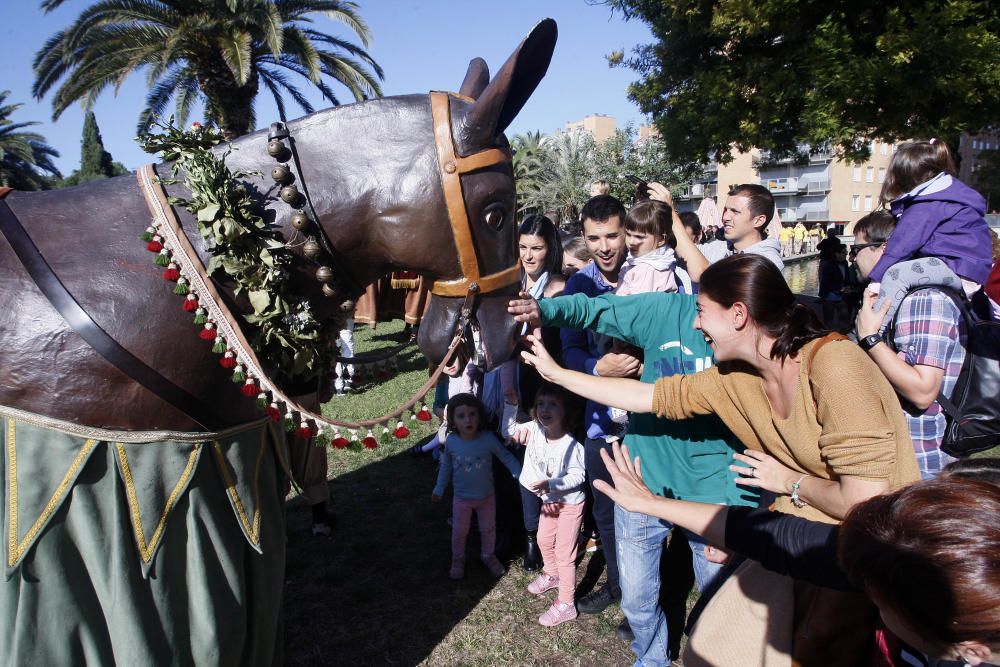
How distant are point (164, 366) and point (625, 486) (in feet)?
4.83

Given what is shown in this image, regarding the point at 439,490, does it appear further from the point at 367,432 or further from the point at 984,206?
the point at 984,206

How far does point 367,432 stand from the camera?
188 cm

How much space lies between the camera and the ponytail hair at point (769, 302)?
205 centimetres

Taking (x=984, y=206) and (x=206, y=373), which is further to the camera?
(x=984, y=206)

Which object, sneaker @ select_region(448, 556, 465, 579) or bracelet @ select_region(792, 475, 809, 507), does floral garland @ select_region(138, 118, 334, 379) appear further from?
sneaker @ select_region(448, 556, 465, 579)

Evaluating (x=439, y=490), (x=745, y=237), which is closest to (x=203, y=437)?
(x=439, y=490)

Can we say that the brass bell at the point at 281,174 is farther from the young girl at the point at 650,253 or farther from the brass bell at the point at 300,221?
the young girl at the point at 650,253

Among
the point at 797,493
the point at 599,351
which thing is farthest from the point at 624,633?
the point at 797,493

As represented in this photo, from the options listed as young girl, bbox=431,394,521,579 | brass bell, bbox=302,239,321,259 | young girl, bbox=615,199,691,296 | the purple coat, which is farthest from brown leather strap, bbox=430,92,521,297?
young girl, bbox=431,394,521,579

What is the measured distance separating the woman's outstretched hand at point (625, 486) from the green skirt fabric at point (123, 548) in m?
1.16

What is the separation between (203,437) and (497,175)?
1.14 meters

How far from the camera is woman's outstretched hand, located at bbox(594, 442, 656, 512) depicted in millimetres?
2002

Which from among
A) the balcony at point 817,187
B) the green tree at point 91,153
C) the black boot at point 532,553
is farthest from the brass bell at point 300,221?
the balcony at point 817,187

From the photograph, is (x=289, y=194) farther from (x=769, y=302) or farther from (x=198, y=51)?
(x=198, y=51)
